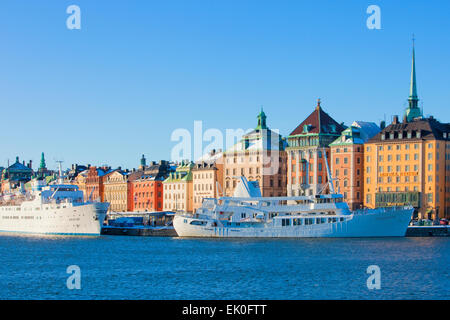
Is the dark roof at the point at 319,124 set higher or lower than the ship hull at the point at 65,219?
higher

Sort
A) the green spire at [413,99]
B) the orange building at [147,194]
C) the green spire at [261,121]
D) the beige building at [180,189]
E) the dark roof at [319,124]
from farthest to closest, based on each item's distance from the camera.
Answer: the orange building at [147,194], the beige building at [180,189], the green spire at [261,121], the dark roof at [319,124], the green spire at [413,99]

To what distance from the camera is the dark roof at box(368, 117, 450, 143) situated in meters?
109

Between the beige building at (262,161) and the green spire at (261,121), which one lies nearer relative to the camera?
the beige building at (262,161)

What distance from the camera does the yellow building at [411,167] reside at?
10831 cm

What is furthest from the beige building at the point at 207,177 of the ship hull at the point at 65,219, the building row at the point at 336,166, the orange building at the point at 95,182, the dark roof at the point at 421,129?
the dark roof at the point at 421,129

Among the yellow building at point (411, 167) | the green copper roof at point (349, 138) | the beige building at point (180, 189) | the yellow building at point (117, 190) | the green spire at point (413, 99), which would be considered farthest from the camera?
the yellow building at point (117, 190)

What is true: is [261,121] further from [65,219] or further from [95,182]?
[95,182]

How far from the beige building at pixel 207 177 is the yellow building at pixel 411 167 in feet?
111

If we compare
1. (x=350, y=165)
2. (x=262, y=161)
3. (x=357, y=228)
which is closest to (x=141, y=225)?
(x=262, y=161)

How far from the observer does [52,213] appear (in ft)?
381

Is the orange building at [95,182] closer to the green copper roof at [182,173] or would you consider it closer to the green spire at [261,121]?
the green copper roof at [182,173]

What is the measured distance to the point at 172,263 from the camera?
2542 inches
